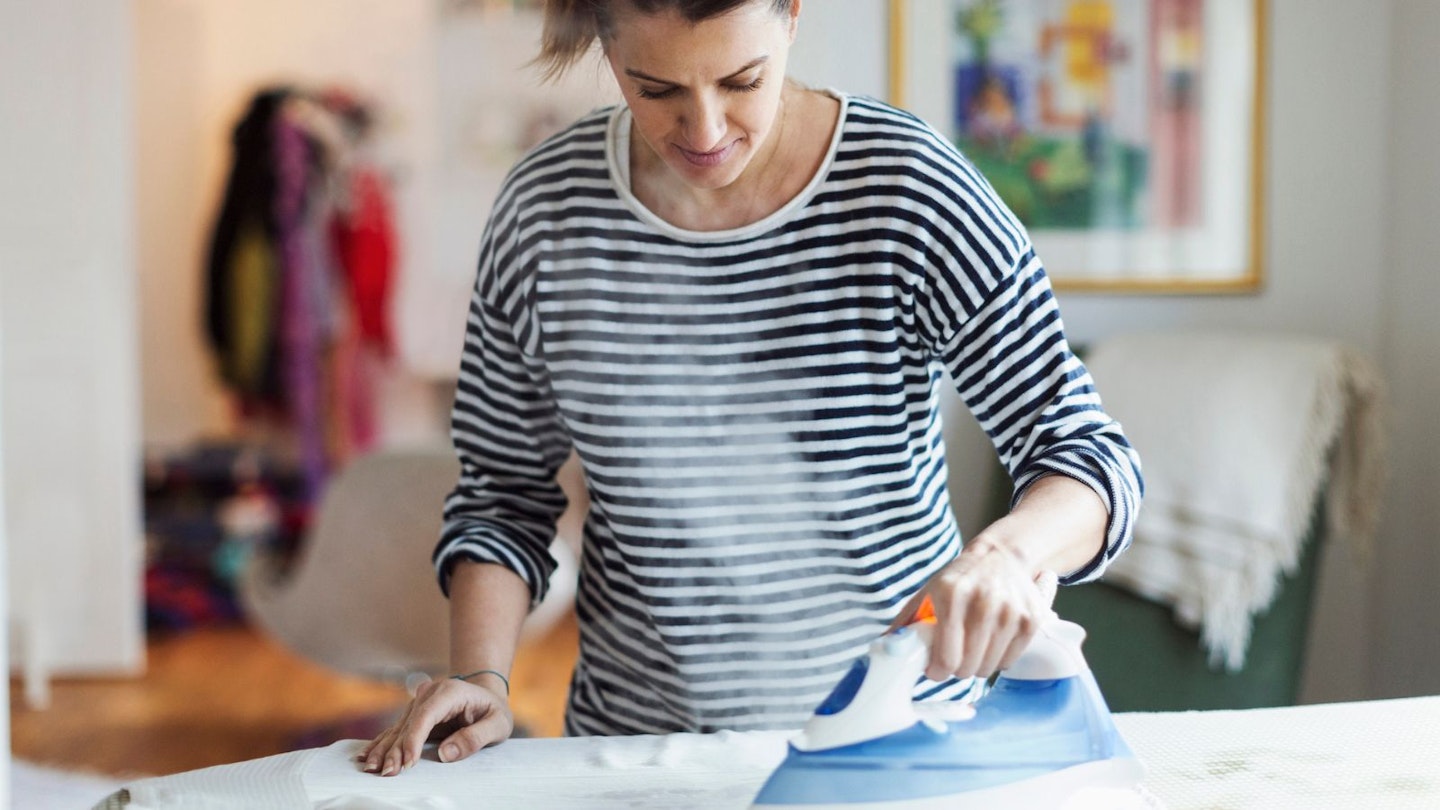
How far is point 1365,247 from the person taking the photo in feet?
7.41

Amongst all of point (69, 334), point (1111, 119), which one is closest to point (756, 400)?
point (1111, 119)

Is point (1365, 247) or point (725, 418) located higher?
point (1365, 247)

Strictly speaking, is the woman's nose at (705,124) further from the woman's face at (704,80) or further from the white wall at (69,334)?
the white wall at (69,334)

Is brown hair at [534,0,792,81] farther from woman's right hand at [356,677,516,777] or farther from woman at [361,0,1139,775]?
woman's right hand at [356,677,516,777]

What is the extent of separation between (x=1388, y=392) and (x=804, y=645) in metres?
1.63

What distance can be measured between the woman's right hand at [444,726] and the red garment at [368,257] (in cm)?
302

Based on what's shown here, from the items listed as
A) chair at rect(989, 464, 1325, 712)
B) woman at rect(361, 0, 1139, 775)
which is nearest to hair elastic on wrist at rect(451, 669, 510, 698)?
woman at rect(361, 0, 1139, 775)

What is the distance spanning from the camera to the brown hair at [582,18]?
0.78m

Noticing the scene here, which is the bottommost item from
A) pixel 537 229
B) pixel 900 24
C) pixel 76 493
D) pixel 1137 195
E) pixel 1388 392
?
pixel 76 493

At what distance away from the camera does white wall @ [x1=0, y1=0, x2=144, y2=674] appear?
10.0ft

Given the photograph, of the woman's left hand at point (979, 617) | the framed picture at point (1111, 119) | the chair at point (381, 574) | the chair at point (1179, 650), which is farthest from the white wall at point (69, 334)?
the woman's left hand at point (979, 617)

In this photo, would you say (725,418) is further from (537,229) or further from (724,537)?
(537,229)

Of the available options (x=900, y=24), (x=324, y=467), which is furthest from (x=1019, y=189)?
(x=324, y=467)

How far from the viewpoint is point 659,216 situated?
92 cm
